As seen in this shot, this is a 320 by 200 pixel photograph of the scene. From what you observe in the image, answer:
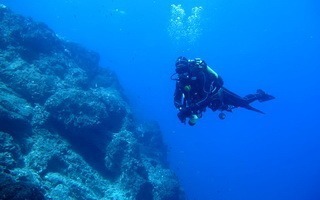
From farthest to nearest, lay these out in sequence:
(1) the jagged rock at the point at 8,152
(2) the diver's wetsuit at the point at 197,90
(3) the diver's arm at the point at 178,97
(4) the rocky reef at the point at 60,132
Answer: (4) the rocky reef at the point at 60,132 → (1) the jagged rock at the point at 8,152 → (3) the diver's arm at the point at 178,97 → (2) the diver's wetsuit at the point at 197,90

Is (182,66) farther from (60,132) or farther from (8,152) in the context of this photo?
(60,132)

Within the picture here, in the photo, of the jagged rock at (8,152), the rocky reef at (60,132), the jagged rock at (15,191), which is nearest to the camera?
the jagged rock at (15,191)

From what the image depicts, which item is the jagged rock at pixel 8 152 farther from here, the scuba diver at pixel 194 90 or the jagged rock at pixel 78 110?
the scuba diver at pixel 194 90

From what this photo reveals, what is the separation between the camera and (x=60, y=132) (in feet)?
41.2

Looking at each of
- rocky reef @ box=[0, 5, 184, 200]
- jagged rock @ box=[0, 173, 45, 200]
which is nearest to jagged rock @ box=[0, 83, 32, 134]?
rocky reef @ box=[0, 5, 184, 200]

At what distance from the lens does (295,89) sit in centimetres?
17512

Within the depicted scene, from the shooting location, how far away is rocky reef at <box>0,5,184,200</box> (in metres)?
10.2

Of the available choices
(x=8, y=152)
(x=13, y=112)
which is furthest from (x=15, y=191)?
(x=13, y=112)

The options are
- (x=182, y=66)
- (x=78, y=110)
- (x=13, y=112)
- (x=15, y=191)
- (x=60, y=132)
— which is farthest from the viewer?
(x=78, y=110)

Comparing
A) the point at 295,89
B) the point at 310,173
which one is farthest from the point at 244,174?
the point at 295,89

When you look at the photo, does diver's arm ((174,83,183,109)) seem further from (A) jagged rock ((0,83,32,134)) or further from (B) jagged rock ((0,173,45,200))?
(A) jagged rock ((0,83,32,134))

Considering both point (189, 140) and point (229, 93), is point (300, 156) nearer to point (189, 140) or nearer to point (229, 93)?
point (189, 140)

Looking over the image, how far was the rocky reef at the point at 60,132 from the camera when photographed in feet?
33.6

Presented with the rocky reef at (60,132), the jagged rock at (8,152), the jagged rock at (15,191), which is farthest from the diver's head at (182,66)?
the jagged rock at (8,152)
